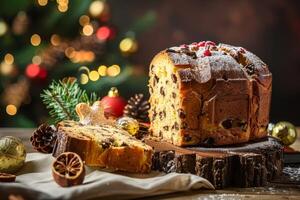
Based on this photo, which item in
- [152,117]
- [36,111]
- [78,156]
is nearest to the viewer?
[78,156]

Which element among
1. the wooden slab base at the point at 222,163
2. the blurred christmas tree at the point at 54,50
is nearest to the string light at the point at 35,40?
the blurred christmas tree at the point at 54,50

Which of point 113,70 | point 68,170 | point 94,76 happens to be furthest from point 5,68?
point 68,170

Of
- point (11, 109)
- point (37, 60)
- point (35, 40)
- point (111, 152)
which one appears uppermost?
point (35, 40)

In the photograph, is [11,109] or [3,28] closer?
[3,28]

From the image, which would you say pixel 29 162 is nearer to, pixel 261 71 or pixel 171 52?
pixel 171 52

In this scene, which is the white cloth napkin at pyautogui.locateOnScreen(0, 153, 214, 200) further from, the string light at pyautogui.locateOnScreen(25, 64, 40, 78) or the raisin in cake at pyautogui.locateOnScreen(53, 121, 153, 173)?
the string light at pyautogui.locateOnScreen(25, 64, 40, 78)

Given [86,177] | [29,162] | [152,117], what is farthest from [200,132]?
[29,162]

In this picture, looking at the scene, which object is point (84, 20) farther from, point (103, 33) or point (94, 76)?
point (94, 76)
